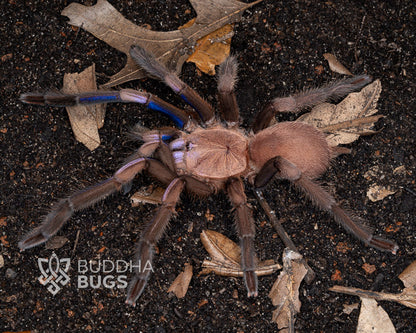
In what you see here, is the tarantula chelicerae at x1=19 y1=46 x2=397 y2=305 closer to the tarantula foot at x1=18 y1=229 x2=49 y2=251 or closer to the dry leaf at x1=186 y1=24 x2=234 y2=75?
the tarantula foot at x1=18 y1=229 x2=49 y2=251

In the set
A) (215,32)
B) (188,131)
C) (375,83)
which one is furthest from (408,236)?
(215,32)

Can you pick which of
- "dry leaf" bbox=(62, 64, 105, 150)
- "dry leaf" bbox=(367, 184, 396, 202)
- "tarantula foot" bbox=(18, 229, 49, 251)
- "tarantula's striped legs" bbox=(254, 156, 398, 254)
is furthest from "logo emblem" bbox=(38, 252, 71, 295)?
"dry leaf" bbox=(367, 184, 396, 202)

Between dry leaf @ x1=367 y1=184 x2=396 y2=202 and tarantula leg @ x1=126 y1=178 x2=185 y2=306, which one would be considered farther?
dry leaf @ x1=367 y1=184 x2=396 y2=202

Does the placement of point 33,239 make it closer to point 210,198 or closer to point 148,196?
point 148,196

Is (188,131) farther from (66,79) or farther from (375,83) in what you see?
(375,83)

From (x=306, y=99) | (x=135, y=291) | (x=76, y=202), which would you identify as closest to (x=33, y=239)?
(x=76, y=202)

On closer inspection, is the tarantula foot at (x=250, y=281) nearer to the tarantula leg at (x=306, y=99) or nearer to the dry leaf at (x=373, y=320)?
the dry leaf at (x=373, y=320)

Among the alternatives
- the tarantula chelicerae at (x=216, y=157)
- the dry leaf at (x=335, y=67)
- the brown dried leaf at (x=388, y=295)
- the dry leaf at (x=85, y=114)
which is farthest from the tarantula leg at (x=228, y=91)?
the brown dried leaf at (x=388, y=295)
